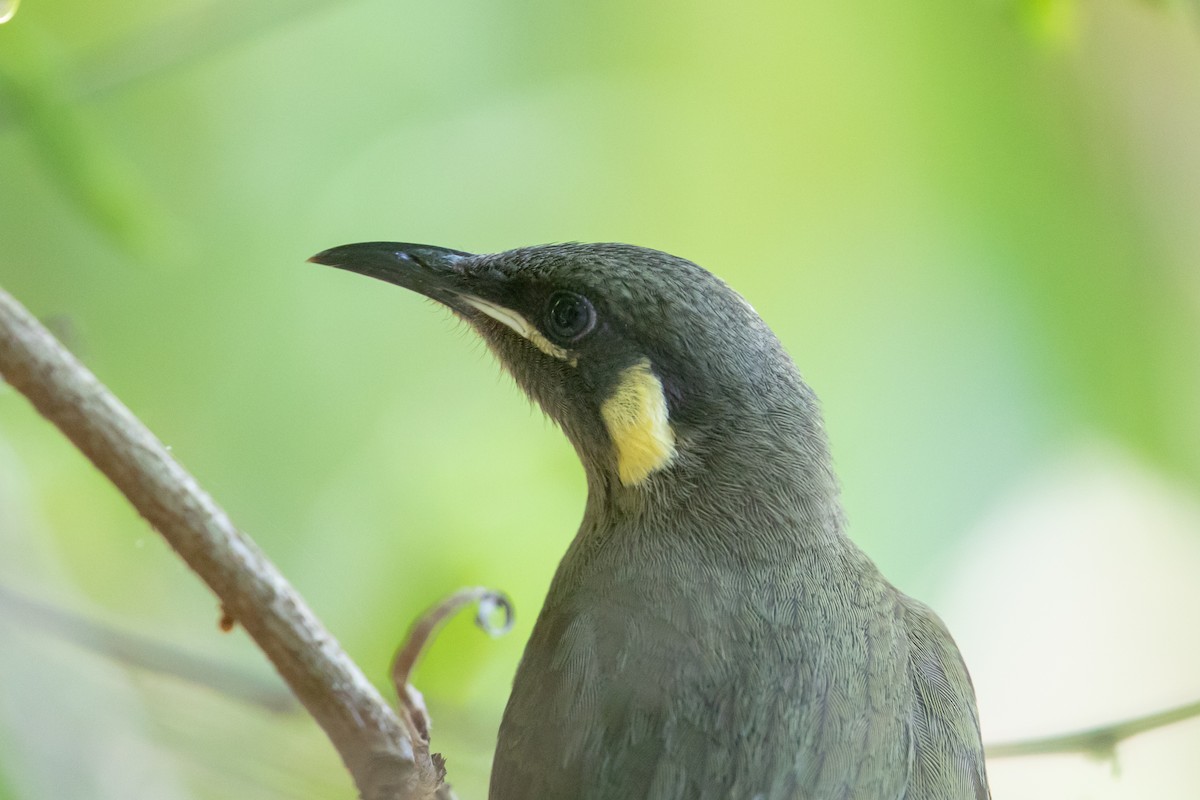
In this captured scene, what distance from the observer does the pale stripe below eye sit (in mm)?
1155

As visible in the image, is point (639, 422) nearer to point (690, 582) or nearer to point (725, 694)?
point (690, 582)

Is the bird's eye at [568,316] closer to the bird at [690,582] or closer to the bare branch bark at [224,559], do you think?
the bird at [690,582]

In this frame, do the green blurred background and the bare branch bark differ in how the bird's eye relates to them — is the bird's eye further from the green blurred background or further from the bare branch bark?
the bare branch bark

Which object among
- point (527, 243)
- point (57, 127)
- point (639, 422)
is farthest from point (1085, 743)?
point (57, 127)

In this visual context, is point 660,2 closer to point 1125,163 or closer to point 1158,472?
point 1125,163

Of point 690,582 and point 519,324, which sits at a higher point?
point 519,324

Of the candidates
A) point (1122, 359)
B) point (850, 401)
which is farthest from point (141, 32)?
point (1122, 359)

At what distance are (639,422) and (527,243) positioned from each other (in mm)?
512

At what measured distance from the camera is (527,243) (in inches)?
61.2

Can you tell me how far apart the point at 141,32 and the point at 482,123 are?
19.2 inches

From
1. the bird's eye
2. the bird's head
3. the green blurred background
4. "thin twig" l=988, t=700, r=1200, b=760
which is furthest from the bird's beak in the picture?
"thin twig" l=988, t=700, r=1200, b=760

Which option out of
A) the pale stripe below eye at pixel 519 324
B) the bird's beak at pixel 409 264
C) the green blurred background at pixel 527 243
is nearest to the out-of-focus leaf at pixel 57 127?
the green blurred background at pixel 527 243

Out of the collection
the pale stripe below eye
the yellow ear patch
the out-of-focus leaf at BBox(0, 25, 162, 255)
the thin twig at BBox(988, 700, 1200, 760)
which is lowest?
the thin twig at BBox(988, 700, 1200, 760)

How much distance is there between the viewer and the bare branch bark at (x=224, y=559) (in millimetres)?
927
